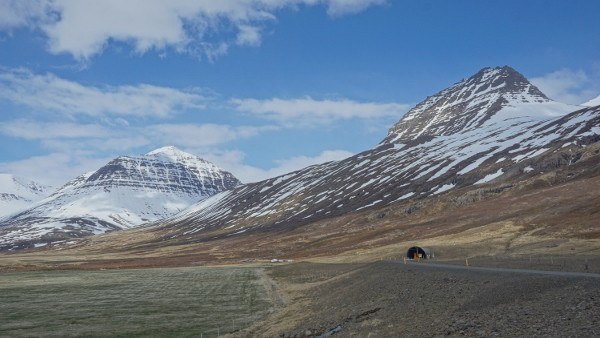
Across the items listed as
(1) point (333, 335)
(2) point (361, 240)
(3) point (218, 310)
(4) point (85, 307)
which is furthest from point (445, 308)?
(2) point (361, 240)

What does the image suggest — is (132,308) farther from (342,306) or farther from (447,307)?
(447,307)

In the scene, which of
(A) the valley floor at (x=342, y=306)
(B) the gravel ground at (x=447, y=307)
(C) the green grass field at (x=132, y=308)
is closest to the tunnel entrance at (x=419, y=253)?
(A) the valley floor at (x=342, y=306)

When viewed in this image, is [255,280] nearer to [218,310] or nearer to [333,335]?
[218,310]

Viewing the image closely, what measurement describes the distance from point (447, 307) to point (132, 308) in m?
33.3

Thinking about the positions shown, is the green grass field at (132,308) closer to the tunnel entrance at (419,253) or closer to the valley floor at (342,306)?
the valley floor at (342,306)

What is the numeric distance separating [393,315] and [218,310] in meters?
21.6

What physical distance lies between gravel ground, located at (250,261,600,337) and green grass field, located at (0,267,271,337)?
537 centimetres

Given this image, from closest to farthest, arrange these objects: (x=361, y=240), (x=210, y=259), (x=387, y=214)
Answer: (x=361, y=240) < (x=210, y=259) < (x=387, y=214)

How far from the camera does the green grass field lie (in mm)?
41500

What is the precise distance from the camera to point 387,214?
16812 centimetres

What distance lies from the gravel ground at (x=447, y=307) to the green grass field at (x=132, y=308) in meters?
5.37

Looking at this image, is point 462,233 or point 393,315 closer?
point 393,315

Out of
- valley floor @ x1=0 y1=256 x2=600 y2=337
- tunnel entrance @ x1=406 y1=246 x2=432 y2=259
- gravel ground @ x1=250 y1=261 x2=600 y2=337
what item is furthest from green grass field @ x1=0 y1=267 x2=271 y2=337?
tunnel entrance @ x1=406 y1=246 x2=432 y2=259

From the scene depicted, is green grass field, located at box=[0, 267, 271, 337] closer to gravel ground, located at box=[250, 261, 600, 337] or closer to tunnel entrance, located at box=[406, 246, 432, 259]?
gravel ground, located at box=[250, 261, 600, 337]
